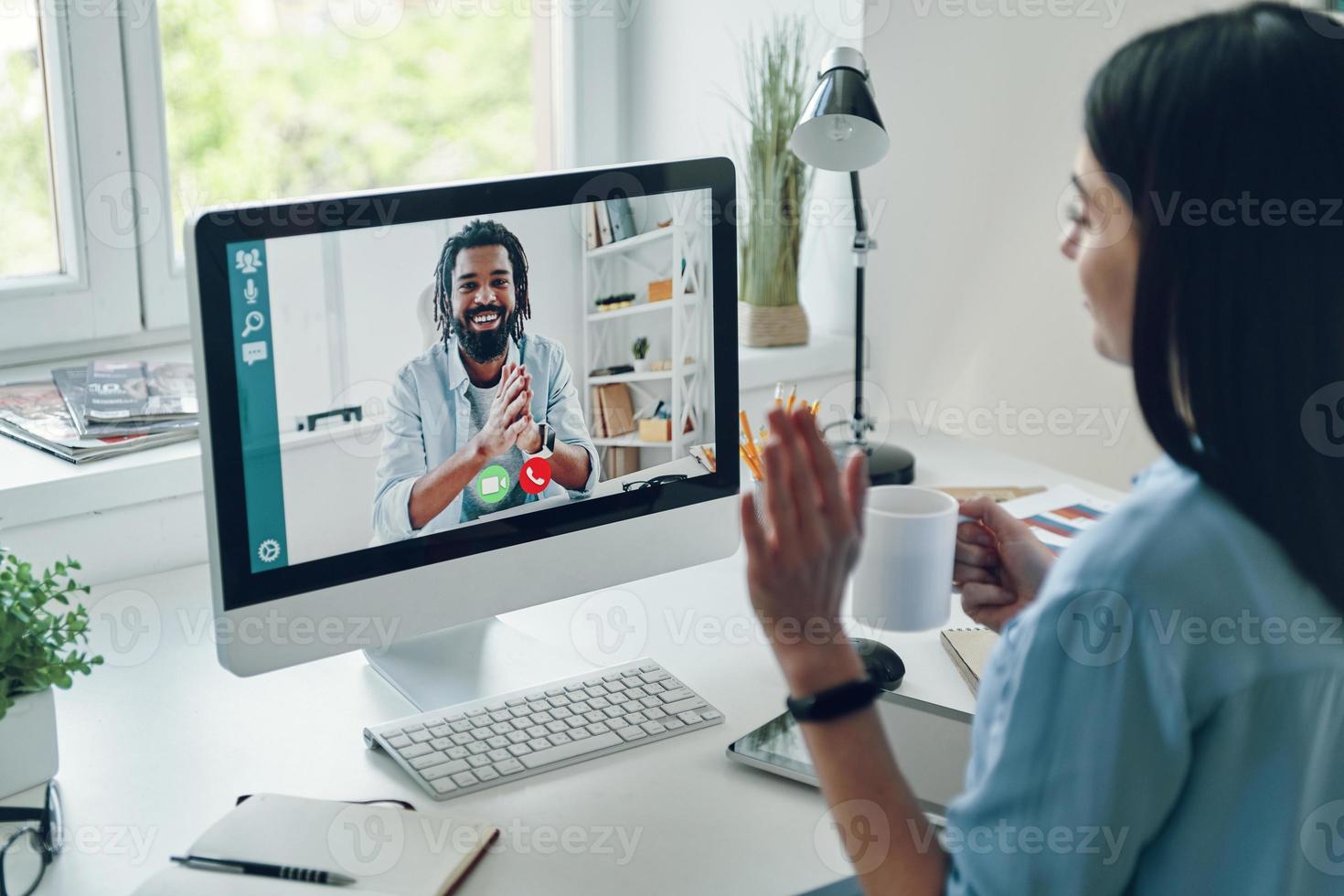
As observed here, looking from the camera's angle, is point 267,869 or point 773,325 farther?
point 773,325

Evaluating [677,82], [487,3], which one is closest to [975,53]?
[677,82]

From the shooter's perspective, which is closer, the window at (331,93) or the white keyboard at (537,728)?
the white keyboard at (537,728)

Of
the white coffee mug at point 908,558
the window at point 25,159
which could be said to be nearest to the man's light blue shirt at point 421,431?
the white coffee mug at point 908,558

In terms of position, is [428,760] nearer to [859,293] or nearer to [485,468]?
[485,468]

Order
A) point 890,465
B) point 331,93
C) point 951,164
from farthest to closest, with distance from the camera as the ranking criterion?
1. point 331,93
2. point 951,164
3. point 890,465

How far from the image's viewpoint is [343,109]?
8.55ft

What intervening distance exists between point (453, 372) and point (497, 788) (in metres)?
0.35

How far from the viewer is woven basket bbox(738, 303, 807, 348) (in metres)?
2.02

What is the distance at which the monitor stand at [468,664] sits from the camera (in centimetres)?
121

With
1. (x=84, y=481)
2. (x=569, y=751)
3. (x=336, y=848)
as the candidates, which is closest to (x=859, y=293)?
(x=569, y=751)

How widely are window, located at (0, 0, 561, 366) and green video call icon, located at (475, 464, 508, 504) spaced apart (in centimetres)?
63

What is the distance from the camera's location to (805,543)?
80 centimetres

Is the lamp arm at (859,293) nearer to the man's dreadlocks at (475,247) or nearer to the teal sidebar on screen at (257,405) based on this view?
A: the man's dreadlocks at (475,247)

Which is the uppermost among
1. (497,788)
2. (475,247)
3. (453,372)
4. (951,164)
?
(951,164)
